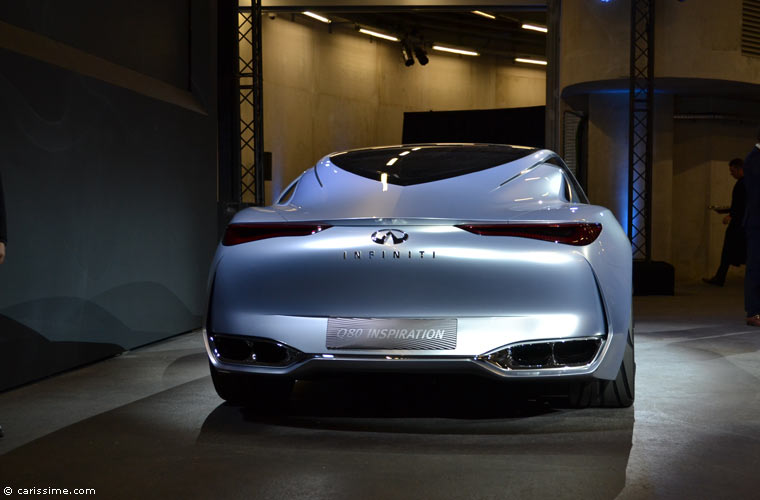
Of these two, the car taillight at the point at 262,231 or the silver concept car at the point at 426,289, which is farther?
the car taillight at the point at 262,231

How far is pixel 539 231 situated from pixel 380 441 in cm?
104

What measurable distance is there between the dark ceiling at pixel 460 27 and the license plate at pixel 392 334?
61.6 ft

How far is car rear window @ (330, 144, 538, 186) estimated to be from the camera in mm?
4305

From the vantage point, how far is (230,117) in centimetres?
1043

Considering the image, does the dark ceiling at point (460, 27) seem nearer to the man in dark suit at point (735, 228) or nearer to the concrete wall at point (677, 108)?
the concrete wall at point (677, 108)

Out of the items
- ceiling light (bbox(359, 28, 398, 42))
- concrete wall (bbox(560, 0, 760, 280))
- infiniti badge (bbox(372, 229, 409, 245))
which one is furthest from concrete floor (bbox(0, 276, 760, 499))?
ceiling light (bbox(359, 28, 398, 42))

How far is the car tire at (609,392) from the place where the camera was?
4.23 m

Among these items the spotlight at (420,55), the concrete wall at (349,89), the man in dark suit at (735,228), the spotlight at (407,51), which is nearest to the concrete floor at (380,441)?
the man in dark suit at (735,228)

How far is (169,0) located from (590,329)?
5.33 m

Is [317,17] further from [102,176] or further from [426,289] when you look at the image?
[426,289]

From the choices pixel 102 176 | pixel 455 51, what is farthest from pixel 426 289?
pixel 455 51

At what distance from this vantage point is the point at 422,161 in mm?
4578

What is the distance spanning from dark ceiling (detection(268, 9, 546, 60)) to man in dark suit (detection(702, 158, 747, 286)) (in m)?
11.3

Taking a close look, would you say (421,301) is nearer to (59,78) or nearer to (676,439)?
Result: (676,439)
